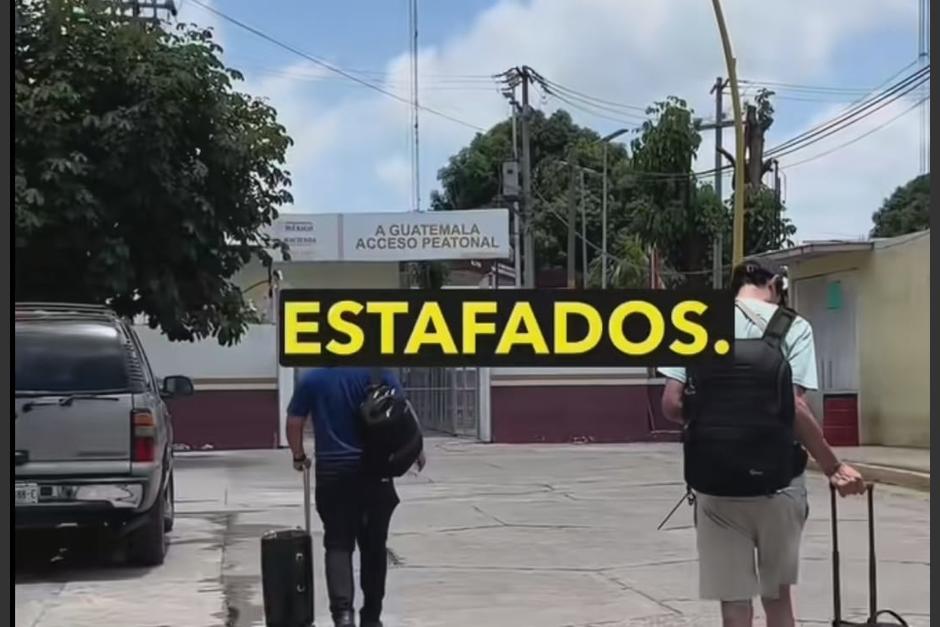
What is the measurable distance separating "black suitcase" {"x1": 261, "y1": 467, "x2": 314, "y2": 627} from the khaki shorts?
1.64 m

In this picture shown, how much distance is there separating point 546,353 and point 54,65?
736cm

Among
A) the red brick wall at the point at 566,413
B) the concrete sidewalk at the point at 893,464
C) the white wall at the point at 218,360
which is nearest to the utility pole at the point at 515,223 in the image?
the concrete sidewalk at the point at 893,464

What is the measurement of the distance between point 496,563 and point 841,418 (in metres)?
11.3

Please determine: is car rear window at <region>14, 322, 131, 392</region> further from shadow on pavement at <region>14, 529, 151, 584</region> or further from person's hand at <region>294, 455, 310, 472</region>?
person's hand at <region>294, 455, 310, 472</region>

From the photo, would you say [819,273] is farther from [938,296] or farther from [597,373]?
[938,296]

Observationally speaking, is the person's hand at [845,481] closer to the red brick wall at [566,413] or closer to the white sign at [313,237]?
the white sign at [313,237]

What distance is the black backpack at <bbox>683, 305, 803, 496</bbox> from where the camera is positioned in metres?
5.00

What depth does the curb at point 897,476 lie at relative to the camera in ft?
48.8

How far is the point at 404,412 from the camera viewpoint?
628 cm

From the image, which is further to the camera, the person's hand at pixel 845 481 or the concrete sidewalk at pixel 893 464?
the concrete sidewalk at pixel 893 464

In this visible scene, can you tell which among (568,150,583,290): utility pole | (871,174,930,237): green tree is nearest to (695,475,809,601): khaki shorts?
(568,150,583,290): utility pole

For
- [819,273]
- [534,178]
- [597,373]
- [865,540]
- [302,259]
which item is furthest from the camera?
[597,373]

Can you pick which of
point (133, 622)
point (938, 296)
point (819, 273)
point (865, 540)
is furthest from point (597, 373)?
point (938, 296)

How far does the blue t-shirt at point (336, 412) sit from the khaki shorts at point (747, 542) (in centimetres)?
172
